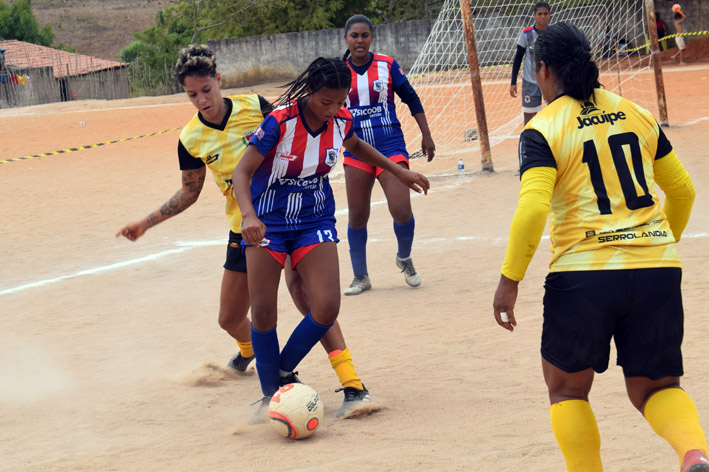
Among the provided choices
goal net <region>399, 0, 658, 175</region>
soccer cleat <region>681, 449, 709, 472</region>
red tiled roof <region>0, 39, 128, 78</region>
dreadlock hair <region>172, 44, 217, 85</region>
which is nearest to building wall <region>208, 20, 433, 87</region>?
goal net <region>399, 0, 658, 175</region>

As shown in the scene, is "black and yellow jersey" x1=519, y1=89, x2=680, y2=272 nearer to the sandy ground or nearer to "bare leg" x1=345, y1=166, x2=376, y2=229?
the sandy ground

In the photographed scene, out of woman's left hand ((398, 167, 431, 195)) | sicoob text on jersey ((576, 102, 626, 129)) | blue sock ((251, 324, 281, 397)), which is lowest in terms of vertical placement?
blue sock ((251, 324, 281, 397))

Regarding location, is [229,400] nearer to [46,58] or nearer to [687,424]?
[687,424]

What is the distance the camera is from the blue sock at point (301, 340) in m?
4.42

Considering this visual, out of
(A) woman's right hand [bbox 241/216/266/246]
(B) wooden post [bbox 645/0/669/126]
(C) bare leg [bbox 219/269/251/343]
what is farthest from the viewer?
(B) wooden post [bbox 645/0/669/126]

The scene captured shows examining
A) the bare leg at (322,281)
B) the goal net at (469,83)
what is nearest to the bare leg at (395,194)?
the bare leg at (322,281)

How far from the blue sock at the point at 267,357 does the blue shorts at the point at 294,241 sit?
435mm

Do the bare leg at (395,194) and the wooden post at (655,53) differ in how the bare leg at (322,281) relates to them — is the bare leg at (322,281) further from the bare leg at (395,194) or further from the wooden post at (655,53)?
the wooden post at (655,53)

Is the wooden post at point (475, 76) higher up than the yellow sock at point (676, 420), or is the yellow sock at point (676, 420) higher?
the wooden post at point (475, 76)

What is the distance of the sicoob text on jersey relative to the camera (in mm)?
2996

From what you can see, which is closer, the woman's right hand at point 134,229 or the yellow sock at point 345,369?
the yellow sock at point 345,369

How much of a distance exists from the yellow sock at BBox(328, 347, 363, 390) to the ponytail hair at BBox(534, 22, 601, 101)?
213 cm

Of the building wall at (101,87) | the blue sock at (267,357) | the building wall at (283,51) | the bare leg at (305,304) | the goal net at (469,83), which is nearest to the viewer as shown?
the blue sock at (267,357)

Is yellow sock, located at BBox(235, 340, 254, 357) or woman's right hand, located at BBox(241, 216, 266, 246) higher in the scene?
woman's right hand, located at BBox(241, 216, 266, 246)
